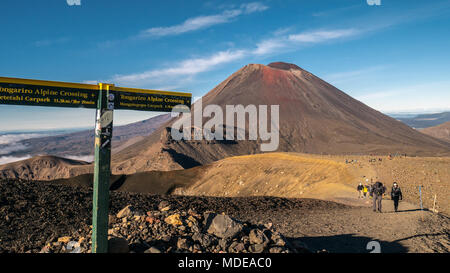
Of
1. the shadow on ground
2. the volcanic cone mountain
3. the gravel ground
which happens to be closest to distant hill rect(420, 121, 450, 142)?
the volcanic cone mountain

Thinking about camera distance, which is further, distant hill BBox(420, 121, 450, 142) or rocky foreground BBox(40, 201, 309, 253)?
distant hill BBox(420, 121, 450, 142)

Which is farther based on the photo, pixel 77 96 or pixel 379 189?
pixel 379 189

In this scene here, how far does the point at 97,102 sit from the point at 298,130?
89.9m

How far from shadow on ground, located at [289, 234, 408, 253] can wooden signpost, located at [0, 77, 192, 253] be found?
18.9ft

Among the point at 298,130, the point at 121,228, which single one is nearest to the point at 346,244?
the point at 121,228

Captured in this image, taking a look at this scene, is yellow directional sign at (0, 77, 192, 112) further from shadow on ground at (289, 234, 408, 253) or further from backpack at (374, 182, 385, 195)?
backpack at (374, 182, 385, 195)

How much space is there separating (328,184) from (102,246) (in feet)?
71.6

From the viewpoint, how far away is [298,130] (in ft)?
301

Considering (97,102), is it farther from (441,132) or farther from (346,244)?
(441,132)

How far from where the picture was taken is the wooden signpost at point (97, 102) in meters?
4.66

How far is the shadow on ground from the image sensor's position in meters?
8.82

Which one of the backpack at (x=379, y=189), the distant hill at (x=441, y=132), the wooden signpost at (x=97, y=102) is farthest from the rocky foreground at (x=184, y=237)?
the distant hill at (x=441, y=132)
